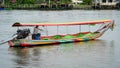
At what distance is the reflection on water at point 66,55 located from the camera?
2472 cm

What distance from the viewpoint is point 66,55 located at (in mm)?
27812

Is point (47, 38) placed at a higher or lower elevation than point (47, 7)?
higher

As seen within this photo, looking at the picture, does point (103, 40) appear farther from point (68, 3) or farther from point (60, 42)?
point (68, 3)

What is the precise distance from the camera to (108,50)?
99.3ft

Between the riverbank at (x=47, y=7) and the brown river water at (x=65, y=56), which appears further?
the riverbank at (x=47, y=7)

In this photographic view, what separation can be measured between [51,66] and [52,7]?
8716 centimetres

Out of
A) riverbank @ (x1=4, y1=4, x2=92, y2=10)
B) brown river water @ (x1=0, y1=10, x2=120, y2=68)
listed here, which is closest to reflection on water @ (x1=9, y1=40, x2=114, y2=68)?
brown river water @ (x1=0, y1=10, x2=120, y2=68)

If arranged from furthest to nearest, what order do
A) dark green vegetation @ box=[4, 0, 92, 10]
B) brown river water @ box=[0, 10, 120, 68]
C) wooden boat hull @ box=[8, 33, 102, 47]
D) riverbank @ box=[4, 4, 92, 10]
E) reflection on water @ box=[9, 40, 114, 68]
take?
dark green vegetation @ box=[4, 0, 92, 10]
riverbank @ box=[4, 4, 92, 10]
wooden boat hull @ box=[8, 33, 102, 47]
reflection on water @ box=[9, 40, 114, 68]
brown river water @ box=[0, 10, 120, 68]

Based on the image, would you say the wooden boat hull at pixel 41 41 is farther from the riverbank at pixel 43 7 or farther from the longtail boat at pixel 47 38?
the riverbank at pixel 43 7

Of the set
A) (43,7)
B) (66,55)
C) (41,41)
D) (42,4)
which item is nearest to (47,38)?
(41,41)

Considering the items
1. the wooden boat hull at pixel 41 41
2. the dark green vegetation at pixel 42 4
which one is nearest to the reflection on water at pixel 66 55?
the wooden boat hull at pixel 41 41

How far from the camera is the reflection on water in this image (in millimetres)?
24719

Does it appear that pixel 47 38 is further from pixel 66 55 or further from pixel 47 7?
pixel 47 7

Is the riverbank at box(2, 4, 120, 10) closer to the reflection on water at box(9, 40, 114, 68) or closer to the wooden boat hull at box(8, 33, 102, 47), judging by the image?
the wooden boat hull at box(8, 33, 102, 47)
